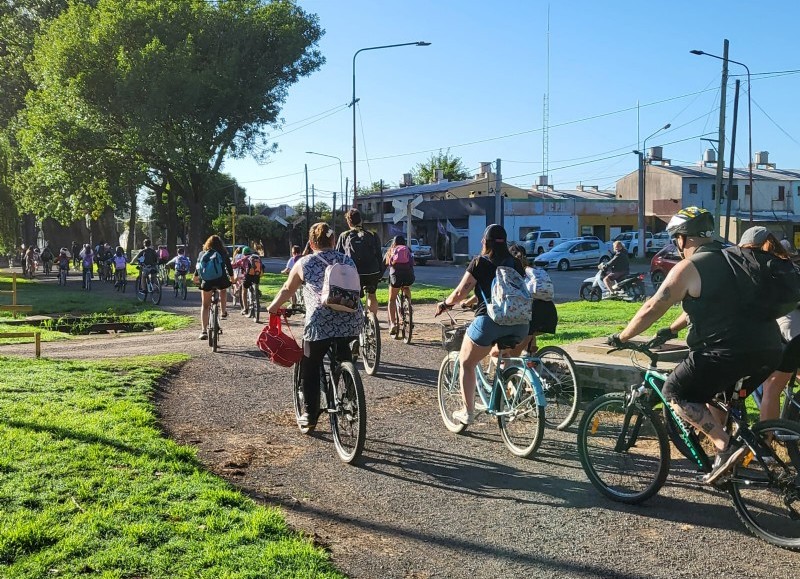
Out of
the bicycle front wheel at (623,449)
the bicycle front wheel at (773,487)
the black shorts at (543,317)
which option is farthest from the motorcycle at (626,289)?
the bicycle front wheel at (773,487)

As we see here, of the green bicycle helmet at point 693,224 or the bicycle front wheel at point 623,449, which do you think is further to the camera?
the bicycle front wheel at point 623,449

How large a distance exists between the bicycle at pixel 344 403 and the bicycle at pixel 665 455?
1.58 m

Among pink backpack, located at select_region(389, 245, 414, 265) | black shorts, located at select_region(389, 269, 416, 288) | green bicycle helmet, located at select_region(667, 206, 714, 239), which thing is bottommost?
black shorts, located at select_region(389, 269, 416, 288)

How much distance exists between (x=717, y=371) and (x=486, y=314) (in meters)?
2.23

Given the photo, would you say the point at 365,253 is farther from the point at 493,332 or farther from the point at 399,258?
the point at 493,332

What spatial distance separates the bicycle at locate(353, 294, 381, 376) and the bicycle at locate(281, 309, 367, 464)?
136 inches

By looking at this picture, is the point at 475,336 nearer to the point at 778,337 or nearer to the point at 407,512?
the point at 407,512

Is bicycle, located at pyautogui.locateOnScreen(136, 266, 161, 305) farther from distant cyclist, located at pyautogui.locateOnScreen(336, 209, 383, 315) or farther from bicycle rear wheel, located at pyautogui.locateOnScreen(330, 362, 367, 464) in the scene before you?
bicycle rear wheel, located at pyautogui.locateOnScreen(330, 362, 367, 464)

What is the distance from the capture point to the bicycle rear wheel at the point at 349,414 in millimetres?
6168

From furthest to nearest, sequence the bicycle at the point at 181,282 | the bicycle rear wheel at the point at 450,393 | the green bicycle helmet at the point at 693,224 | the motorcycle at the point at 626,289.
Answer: the bicycle at the point at 181,282 < the motorcycle at the point at 626,289 < the bicycle rear wheel at the point at 450,393 < the green bicycle helmet at the point at 693,224

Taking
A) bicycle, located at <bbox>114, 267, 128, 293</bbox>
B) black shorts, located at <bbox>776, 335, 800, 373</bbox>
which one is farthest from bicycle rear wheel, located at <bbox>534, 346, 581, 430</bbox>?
bicycle, located at <bbox>114, 267, 128, 293</bbox>

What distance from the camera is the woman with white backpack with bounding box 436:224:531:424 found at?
6535 mm

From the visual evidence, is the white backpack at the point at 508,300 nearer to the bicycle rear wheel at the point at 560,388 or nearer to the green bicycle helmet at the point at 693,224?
the bicycle rear wheel at the point at 560,388

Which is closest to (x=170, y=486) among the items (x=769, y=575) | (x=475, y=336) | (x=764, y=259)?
(x=475, y=336)
